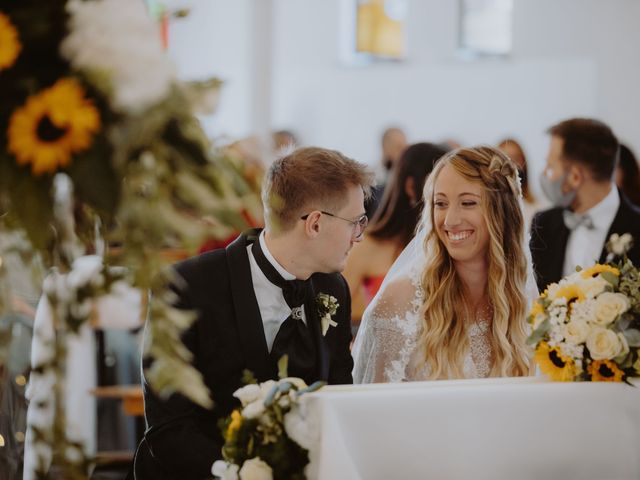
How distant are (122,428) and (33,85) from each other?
5.01 meters

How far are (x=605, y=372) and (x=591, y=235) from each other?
2438 mm

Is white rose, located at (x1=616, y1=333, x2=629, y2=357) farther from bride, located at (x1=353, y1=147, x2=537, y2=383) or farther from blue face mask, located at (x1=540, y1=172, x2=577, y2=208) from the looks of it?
blue face mask, located at (x1=540, y1=172, x2=577, y2=208)

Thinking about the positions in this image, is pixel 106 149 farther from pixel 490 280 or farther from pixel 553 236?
pixel 553 236

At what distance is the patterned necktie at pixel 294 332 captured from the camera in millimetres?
3029

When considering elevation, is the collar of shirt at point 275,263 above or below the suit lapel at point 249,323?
above

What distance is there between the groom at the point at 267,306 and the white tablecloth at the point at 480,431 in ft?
2.11

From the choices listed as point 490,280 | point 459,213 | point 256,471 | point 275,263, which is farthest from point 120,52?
point 490,280

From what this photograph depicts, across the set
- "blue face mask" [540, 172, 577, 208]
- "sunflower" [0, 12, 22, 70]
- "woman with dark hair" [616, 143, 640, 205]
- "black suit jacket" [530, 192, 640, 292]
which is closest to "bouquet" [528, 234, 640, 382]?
"sunflower" [0, 12, 22, 70]

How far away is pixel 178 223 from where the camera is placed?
4.38ft

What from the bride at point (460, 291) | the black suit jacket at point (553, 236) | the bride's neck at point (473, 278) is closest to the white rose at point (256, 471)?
the bride at point (460, 291)

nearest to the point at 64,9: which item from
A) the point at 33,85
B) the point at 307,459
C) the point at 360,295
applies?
the point at 33,85

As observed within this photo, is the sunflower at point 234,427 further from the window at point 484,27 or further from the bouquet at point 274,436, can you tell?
the window at point 484,27

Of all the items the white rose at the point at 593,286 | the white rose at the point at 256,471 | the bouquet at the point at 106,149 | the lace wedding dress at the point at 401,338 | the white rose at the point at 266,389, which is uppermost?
the bouquet at the point at 106,149

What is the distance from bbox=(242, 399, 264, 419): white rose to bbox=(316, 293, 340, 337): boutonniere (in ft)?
2.82
